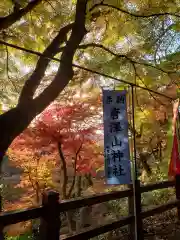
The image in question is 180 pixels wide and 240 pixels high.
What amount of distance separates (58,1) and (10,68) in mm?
2269

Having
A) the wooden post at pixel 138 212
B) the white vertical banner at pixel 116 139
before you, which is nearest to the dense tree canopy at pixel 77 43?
the white vertical banner at pixel 116 139

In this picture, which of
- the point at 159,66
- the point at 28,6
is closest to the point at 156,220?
the point at 159,66

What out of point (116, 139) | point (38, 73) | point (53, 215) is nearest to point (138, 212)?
point (116, 139)

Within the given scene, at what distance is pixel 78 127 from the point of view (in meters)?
8.70

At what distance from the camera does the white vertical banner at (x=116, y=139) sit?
442 centimetres

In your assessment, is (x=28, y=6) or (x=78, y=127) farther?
(x=78, y=127)

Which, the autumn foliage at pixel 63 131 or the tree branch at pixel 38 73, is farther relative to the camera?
the autumn foliage at pixel 63 131

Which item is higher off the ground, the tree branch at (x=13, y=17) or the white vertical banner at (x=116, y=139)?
the tree branch at (x=13, y=17)

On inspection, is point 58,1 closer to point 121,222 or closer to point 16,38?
point 16,38

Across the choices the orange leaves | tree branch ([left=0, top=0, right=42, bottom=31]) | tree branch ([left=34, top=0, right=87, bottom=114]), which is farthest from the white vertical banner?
the orange leaves

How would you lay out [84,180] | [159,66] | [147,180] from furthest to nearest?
[84,180], [147,180], [159,66]

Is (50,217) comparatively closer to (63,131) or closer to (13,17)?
(13,17)

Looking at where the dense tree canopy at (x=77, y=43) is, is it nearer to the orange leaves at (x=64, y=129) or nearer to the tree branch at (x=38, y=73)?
the tree branch at (x=38, y=73)

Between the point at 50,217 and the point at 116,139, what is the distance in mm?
1574
